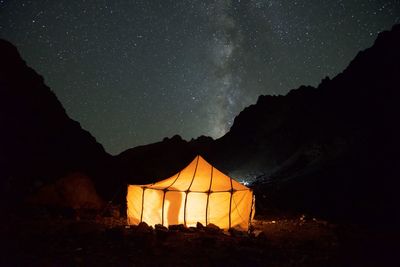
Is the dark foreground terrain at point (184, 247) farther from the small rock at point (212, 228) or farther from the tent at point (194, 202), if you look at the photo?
the tent at point (194, 202)

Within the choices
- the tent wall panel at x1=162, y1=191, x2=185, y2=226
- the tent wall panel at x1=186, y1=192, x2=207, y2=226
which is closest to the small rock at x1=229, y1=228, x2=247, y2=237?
the tent wall panel at x1=186, y1=192, x2=207, y2=226

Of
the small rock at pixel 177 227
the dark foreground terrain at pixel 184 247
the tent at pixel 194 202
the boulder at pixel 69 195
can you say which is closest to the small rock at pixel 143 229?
the dark foreground terrain at pixel 184 247

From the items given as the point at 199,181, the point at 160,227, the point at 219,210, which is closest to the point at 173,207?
the point at 160,227

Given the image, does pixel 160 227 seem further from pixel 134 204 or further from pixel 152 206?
pixel 134 204

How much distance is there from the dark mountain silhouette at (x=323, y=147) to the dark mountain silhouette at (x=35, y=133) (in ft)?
15.6

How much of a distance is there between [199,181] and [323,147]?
146ft

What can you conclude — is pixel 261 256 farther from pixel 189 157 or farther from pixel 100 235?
pixel 189 157

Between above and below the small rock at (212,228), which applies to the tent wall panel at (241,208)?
above

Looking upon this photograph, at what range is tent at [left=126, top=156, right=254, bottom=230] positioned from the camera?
480 inches

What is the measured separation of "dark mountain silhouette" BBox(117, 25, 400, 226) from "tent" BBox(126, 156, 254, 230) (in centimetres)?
278

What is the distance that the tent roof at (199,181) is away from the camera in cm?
1259

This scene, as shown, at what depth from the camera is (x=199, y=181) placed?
509 inches

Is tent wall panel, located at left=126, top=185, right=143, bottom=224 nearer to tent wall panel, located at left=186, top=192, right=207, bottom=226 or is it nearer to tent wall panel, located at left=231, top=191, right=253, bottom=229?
tent wall panel, located at left=186, top=192, right=207, bottom=226

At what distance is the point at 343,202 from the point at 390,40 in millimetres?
55156
